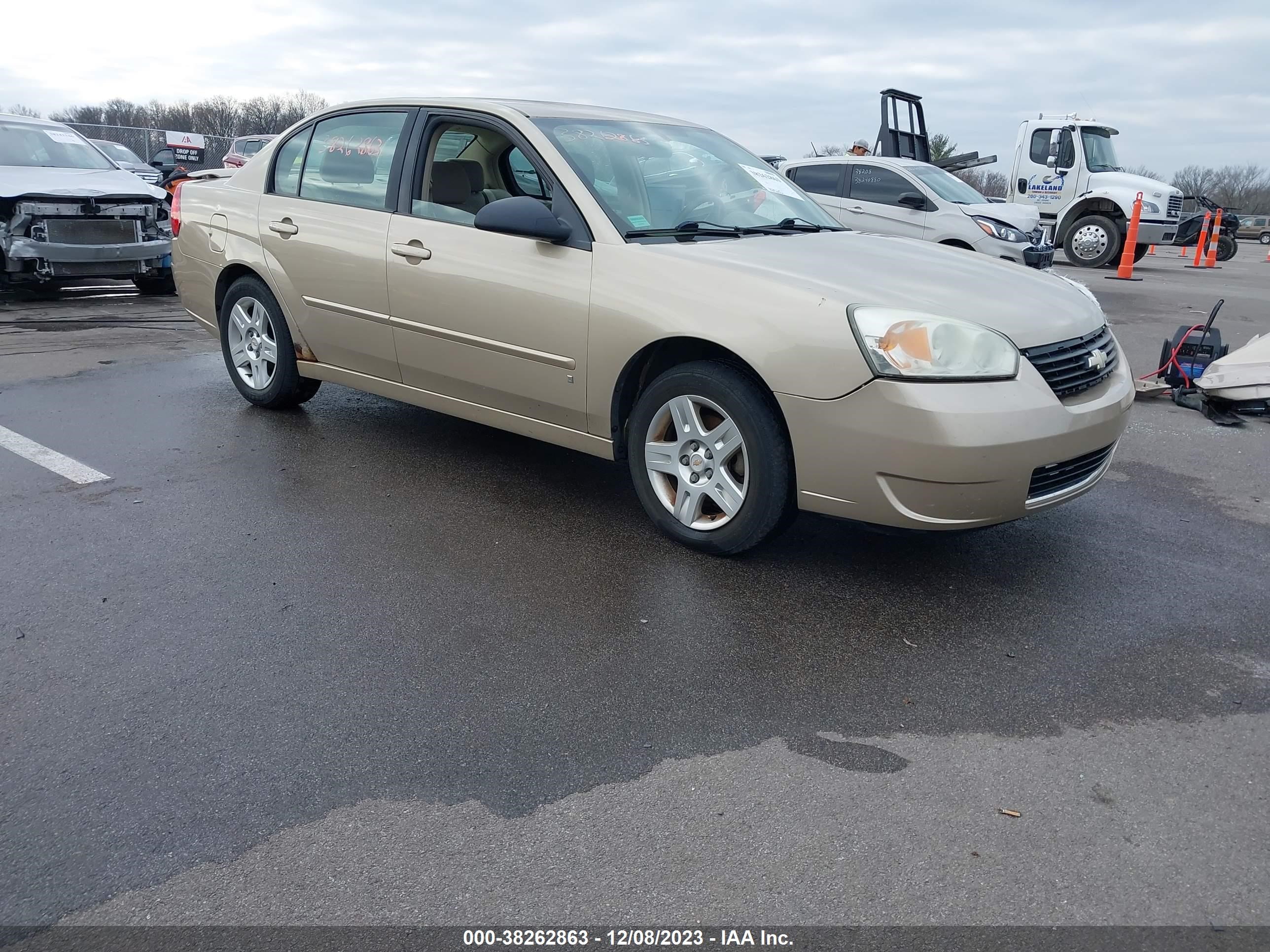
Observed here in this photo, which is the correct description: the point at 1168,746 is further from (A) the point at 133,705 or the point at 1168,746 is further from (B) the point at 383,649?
(A) the point at 133,705

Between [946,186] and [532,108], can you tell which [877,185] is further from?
[532,108]

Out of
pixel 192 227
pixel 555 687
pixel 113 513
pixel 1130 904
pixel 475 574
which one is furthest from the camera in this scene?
pixel 192 227

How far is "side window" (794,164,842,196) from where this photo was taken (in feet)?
42.3

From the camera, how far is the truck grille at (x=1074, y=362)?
3578 mm

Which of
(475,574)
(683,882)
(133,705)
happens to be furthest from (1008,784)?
(133,705)

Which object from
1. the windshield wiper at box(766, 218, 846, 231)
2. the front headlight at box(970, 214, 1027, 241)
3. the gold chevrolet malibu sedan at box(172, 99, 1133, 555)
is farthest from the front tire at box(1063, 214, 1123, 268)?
the windshield wiper at box(766, 218, 846, 231)

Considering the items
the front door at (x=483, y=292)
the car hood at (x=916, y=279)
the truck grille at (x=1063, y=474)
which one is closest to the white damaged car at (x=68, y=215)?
the front door at (x=483, y=292)

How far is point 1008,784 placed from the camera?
8.51ft

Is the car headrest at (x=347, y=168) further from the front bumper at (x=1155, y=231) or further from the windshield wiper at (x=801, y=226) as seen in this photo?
the front bumper at (x=1155, y=231)

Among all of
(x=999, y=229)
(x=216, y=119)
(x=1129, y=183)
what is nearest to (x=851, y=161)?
(x=999, y=229)

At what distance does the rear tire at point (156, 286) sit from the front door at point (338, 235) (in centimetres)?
665

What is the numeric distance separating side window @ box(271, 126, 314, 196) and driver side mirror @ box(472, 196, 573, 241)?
1795 millimetres

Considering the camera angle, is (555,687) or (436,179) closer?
(555,687)

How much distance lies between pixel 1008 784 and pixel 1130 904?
1.47 feet
